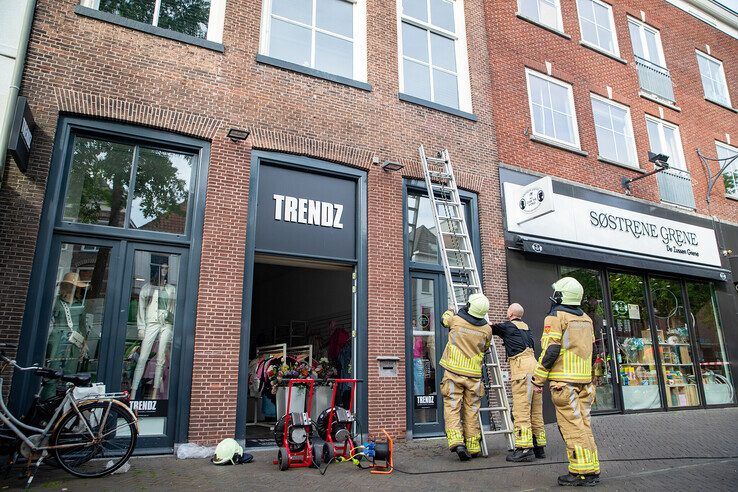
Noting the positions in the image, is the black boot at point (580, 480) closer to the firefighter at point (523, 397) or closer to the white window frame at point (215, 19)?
the firefighter at point (523, 397)

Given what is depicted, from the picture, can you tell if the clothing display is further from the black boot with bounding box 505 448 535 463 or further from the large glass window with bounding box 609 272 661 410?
the large glass window with bounding box 609 272 661 410

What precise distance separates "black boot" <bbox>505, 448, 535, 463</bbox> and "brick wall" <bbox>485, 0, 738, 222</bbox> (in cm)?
649

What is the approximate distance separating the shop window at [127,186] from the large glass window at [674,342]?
11.6 metres

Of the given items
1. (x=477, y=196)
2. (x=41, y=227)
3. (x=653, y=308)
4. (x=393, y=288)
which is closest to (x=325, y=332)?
(x=393, y=288)

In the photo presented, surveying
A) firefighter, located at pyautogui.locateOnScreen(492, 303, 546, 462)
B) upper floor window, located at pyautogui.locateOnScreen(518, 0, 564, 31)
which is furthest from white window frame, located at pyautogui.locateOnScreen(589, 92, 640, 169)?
firefighter, located at pyautogui.locateOnScreen(492, 303, 546, 462)

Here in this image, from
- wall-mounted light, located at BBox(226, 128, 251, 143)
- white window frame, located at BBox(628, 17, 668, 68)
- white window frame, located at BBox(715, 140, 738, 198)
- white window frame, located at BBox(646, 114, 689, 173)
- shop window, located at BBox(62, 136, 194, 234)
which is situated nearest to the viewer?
shop window, located at BBox(62, 136, 194, 234)

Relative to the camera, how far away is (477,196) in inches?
412

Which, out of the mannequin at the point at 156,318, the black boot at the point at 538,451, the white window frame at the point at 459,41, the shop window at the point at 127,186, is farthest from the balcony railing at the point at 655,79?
the mannequin at the point at 156,318

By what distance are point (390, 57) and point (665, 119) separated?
31.7ft

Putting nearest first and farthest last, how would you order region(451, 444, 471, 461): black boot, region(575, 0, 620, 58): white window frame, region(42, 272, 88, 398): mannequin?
region(451, 444, 471, 461): black boot
region(42, 272, 88, 398): mannequin
region(575, 0, 620, 58): white window frame

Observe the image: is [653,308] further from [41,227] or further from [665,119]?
[41,227]

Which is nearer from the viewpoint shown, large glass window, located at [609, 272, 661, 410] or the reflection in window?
the reflection in window

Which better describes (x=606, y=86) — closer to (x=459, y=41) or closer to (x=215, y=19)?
(x=459, y=41)

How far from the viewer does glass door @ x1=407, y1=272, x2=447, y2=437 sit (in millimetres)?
8914
